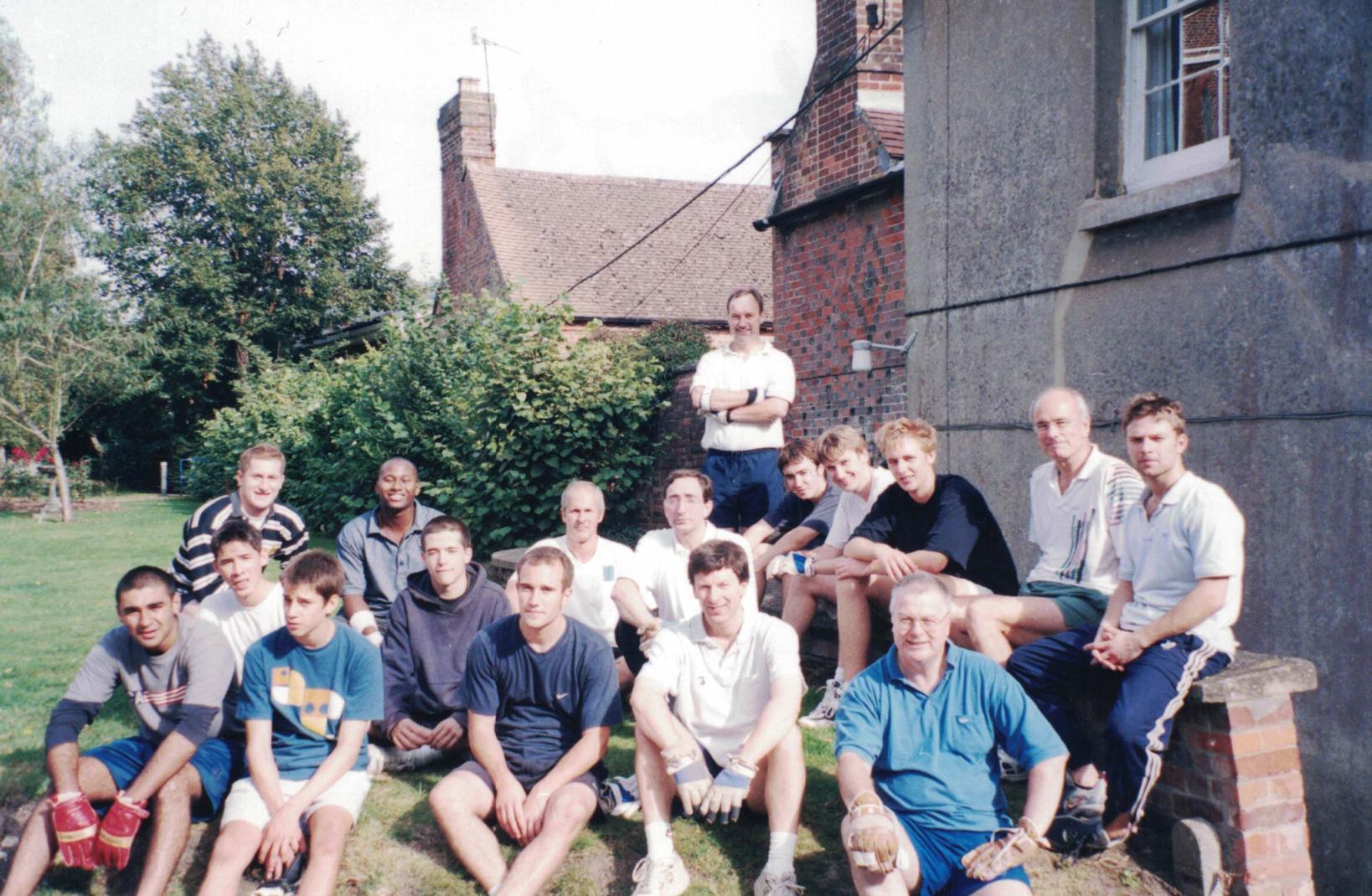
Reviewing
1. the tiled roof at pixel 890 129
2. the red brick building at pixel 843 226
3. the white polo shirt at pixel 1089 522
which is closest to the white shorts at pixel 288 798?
the white polo shirt at pixel 1089 522

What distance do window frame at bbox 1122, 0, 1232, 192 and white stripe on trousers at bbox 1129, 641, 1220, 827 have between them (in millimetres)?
3091

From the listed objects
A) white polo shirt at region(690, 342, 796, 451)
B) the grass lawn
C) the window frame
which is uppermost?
the window frame

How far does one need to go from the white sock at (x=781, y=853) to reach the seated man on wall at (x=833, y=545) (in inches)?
65.1

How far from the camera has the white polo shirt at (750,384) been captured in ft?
25.3

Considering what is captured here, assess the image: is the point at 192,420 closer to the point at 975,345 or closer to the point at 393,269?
the point at 393,269

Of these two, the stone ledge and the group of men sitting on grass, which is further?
the stone ledge

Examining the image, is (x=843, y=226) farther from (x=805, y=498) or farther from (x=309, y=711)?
(x=309, y=711)

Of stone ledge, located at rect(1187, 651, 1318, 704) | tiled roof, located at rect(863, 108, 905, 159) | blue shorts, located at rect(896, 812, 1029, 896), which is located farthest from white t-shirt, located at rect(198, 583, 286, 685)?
tiled roof, located at rect(863, 108, 905, 159)

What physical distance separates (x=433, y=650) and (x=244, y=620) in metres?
0.90

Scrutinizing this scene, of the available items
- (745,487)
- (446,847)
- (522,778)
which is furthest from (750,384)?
(446,847)

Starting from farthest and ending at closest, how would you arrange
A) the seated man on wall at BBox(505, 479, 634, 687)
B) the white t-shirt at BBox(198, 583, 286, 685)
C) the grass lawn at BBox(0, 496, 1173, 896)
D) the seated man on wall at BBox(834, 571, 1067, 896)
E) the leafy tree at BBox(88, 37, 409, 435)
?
the leafy tree at BBox(88, 37, 409, 435) → the seated man on wall at BBox(505, 479, 634, 687) → the white t-shirt at BBox(198, 583, 286, 685) → the grass lawn at BBox(0, 496, 1173, 896) → the seated man on wall at BBox(834, 571, 1067, 896)

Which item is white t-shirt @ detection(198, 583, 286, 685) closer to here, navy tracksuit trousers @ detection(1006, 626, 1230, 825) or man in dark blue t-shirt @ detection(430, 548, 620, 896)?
man in dark blue t-shirt @ detection(430, 548, 620, 896)

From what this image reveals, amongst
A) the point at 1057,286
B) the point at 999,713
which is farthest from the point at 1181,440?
the point at 1057,286

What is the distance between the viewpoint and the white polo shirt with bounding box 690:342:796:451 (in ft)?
25.3
